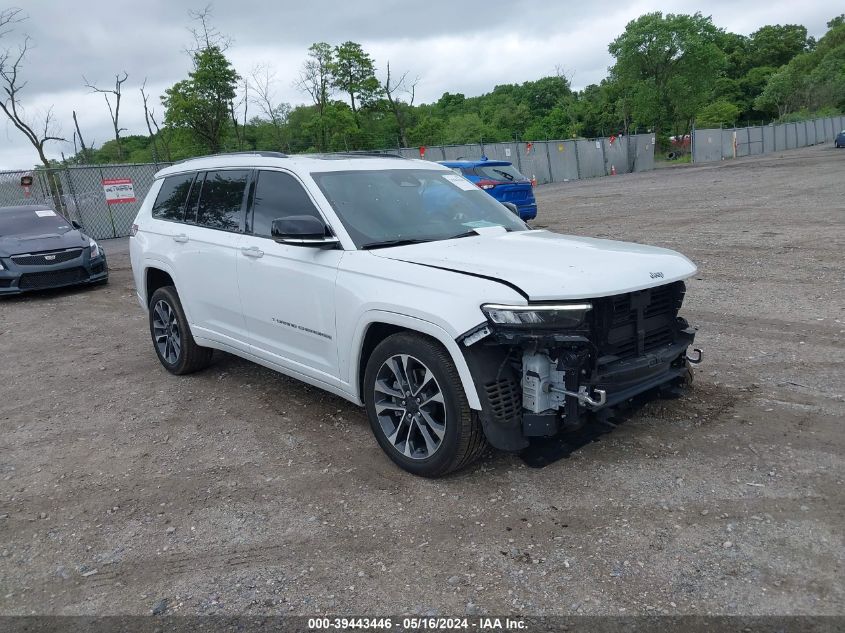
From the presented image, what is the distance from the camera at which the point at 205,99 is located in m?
39.3

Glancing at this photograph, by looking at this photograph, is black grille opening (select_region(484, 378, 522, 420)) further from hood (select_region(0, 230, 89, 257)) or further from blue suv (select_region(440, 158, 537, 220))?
blue suv (select_region(440, 158, 537, 220))

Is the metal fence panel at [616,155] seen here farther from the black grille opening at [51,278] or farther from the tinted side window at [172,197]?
the tinted side window at [172,197]

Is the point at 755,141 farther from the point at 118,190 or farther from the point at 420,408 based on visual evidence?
the point at 420,408

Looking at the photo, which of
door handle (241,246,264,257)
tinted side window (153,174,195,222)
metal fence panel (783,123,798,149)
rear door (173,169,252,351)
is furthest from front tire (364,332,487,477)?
metal fence panel (783,123,798,149)

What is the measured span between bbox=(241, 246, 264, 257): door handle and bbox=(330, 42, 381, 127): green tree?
45.9 m

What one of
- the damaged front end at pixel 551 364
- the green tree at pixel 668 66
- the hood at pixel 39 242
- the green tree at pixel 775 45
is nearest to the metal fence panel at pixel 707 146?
the green tree at pixel 668 66

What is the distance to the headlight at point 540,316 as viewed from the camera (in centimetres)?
333

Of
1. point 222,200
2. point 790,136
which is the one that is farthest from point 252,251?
point 790,136

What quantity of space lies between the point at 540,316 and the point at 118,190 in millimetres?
19080

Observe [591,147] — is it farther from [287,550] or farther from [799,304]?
[287,550]

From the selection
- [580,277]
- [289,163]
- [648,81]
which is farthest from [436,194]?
[648,81]

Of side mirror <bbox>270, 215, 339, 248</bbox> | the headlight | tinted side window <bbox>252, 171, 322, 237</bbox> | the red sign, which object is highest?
the red sign

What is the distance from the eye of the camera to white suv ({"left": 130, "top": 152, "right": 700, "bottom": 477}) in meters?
3.46

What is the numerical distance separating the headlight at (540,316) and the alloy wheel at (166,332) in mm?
3599
